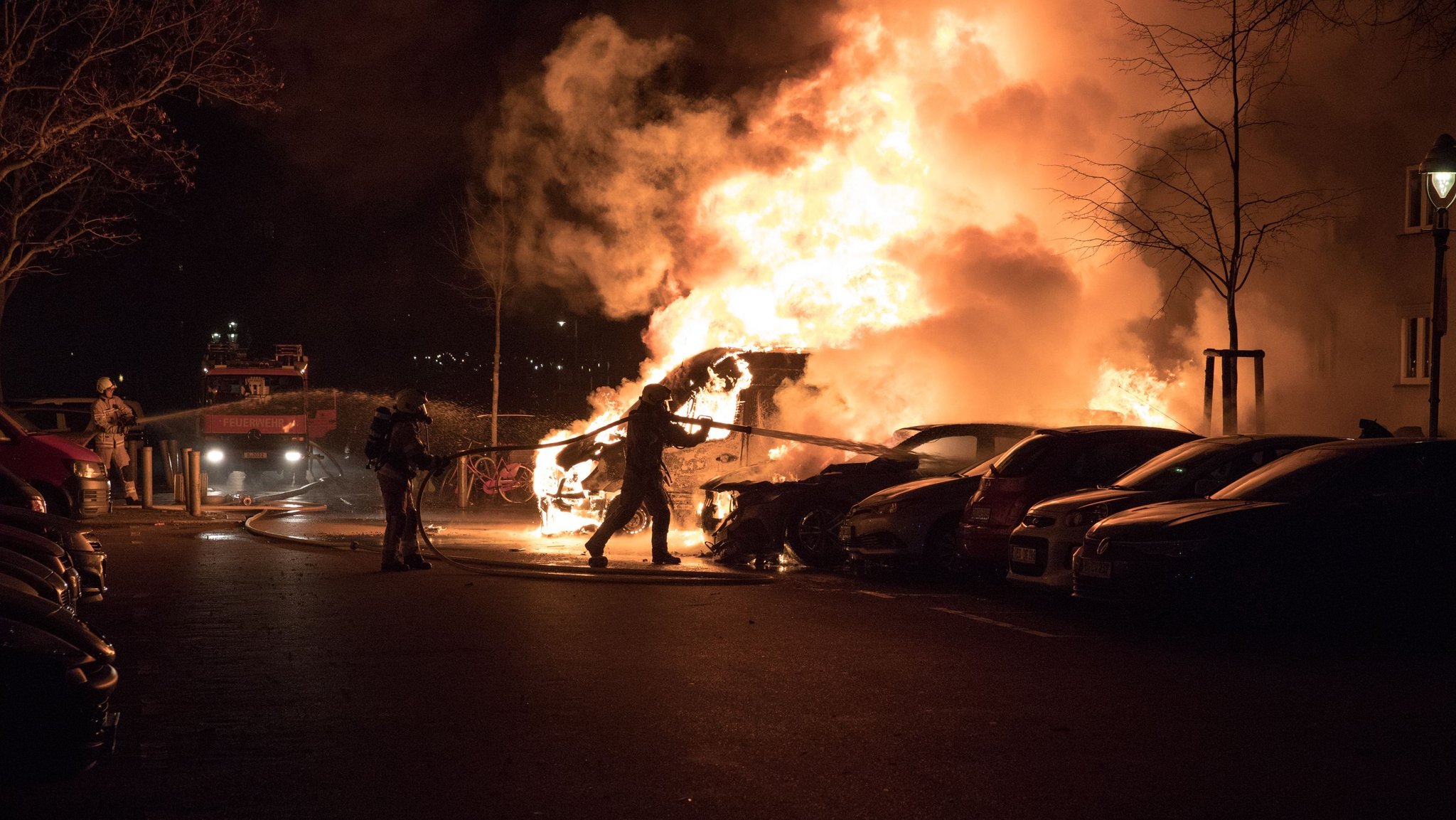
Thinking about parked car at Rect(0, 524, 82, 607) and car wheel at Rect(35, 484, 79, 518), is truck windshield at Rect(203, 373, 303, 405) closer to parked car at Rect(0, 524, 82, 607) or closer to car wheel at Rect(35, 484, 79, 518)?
car wheel at Rect(35, 484, 79, 518)

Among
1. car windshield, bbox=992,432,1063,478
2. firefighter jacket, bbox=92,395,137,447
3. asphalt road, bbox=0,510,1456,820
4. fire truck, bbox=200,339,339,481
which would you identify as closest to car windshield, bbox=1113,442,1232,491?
car windshield, bbox=992,432,1063,478

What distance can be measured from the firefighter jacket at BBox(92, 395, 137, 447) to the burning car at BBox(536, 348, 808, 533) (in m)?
7.38

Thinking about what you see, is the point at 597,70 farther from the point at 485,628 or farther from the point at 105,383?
the point at 485,628

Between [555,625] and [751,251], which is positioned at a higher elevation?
[751,251]

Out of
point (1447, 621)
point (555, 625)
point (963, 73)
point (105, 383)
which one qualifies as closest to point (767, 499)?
point (555, 625)

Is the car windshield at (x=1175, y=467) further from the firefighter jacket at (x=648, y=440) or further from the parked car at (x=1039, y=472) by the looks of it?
the firefighter jacket at (x=648, y=440)

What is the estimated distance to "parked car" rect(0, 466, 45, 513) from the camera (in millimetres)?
10289

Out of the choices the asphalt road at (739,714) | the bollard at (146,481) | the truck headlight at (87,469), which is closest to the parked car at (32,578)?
the asphalt road at (739,714)

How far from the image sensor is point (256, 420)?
28.4 m

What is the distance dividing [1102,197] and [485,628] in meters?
15.8

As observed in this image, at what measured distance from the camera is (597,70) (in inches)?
898

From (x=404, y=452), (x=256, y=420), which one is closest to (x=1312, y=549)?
(x=404, y=452)

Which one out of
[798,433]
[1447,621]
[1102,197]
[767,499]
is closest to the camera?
[1447,621]

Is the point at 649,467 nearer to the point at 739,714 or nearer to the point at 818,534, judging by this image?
the point at 818,534
